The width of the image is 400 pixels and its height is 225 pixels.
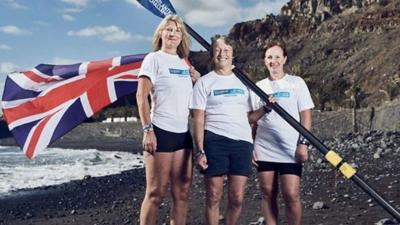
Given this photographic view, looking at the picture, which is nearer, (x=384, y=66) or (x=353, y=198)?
(x=353, y=198)

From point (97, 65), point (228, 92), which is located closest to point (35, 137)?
point (97, 65)

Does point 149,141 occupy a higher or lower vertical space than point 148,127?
lower

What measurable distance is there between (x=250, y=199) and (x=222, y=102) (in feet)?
22.5

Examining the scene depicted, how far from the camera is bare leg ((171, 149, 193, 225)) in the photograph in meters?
5.02

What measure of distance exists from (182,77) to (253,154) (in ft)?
3.38

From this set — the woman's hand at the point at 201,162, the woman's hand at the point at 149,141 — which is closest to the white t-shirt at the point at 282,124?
the woman's hand at the point at 201,162

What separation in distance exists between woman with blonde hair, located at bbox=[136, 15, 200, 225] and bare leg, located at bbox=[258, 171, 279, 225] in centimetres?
79

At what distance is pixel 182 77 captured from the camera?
16.5 ft

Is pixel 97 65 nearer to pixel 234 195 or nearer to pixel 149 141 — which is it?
pixel 149 141

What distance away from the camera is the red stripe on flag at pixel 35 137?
540 centimetres

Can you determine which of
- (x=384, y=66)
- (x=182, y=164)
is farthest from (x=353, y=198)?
(x=384, y=66)

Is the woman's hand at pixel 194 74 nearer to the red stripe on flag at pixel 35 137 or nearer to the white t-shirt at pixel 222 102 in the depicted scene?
the white t-shirt at pixel 222 102

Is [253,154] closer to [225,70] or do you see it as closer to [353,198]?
[225,70]

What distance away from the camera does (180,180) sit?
507 centimetres
